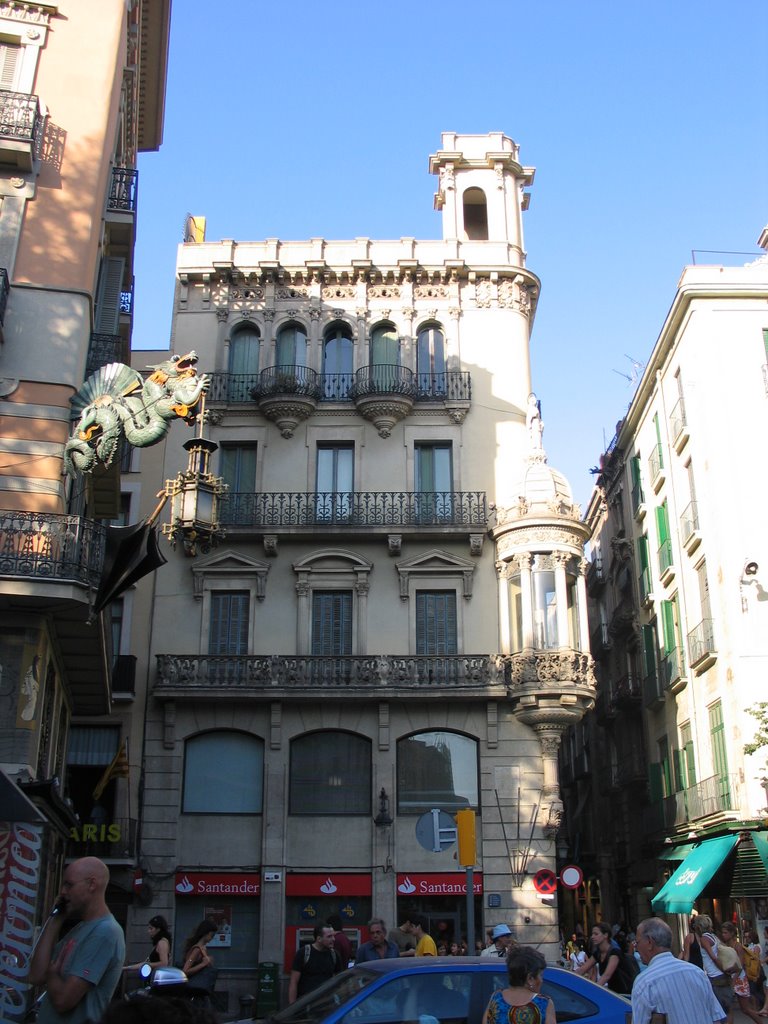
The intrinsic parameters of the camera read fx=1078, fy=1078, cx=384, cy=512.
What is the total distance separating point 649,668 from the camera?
3444 cm

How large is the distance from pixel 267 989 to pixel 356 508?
40.0 ft

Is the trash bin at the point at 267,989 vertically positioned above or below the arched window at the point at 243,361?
below

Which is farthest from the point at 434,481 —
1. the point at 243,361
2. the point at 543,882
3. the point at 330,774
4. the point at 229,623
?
the point at 543,882

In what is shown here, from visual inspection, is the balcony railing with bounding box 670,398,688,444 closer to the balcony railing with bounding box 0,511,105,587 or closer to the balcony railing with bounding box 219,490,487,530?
the balcony railing with bounding box 219,490,487,530

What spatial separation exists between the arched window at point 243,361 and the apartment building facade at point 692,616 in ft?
39.4

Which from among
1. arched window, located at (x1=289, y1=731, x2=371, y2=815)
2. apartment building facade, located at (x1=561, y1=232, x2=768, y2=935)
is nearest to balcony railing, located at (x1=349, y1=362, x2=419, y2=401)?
apartment building facade, located at (x1=561, y1=232, x2=768, y2=935)

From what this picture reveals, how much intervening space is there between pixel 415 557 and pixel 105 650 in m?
10.2

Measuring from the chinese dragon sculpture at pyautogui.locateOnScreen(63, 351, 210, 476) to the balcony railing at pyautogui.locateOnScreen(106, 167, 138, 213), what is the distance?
6.58 metres

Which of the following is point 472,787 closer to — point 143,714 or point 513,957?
point 143,714

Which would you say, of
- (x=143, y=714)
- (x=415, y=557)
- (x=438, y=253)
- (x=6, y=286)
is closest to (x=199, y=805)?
(x=143, y=714)

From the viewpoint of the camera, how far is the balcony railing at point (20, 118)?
18.7m

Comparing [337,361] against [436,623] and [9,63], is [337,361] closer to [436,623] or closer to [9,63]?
[436,623]

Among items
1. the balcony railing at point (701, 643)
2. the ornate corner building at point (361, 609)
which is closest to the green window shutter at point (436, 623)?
the ornate corner building at point (361, 609)

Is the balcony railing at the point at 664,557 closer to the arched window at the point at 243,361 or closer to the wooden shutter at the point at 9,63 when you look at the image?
the arched window at the point at 243,361
